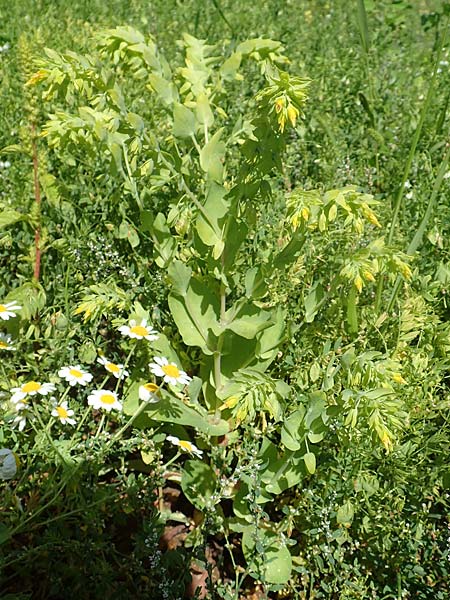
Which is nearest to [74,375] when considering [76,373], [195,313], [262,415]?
[76,373]

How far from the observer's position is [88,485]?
2.08 metres

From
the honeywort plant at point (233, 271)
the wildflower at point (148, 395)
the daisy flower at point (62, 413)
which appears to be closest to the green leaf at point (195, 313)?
the honeywort plant at point (233, 271)

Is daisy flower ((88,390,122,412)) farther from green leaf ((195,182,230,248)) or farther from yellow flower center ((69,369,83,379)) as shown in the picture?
green leaf ((195,182,230,248))

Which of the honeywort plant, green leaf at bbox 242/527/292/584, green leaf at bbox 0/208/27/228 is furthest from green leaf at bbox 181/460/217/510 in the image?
green leaf at bbox 0/208/27/228

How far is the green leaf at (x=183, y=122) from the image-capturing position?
222 centimetres

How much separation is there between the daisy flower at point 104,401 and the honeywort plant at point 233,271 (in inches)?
5.1

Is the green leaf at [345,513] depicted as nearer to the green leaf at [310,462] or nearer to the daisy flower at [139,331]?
the green leaf at [310,462]

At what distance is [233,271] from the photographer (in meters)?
2.40

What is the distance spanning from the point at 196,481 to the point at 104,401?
36cm

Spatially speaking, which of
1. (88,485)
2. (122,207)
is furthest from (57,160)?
(88,485)

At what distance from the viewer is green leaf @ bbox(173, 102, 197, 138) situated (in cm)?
222

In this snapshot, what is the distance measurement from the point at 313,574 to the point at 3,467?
88 cm

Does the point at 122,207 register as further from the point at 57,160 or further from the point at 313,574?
the point at 313,574

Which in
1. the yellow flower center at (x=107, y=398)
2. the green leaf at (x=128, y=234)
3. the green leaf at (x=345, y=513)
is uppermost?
the green leaf at (x=128, y=234)
